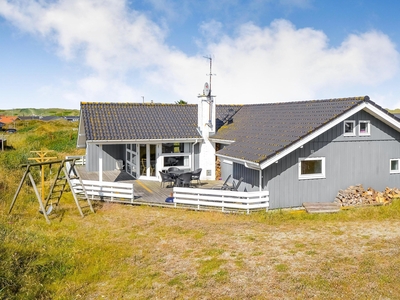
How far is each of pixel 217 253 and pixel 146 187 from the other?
931cm

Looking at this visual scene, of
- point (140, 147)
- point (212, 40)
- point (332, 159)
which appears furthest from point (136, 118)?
point (332, 159)

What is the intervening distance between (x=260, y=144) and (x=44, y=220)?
929 centimetres

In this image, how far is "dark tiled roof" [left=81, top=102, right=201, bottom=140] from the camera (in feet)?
63.0

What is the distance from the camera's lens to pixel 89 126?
19.1m

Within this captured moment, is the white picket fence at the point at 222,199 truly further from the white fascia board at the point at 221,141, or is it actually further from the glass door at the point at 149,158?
the glass door at the point at 149,158

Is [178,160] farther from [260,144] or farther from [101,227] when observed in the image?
[101,227]

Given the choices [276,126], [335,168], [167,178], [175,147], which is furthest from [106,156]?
[335,168]

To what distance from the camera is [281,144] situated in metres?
14.2

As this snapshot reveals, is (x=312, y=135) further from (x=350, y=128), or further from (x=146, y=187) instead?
(x=146, y=187)

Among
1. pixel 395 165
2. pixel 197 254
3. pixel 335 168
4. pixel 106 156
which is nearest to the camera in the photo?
pixel 197 254

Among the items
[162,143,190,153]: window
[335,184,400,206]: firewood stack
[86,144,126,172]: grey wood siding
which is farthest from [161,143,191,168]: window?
[335,184,400,206]: firewood stack

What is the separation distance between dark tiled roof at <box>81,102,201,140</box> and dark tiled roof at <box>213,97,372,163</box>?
249 cm

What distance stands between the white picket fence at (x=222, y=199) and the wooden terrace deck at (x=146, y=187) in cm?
79

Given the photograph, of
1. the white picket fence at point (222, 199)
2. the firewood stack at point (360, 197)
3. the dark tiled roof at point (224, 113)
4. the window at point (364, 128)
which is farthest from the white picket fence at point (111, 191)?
the window at point (364, 128)
